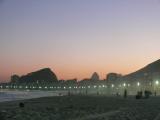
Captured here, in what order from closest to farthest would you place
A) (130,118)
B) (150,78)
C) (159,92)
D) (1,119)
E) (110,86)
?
(1,119)
(130,118)
(159,92)
(150,78)
(110,86)

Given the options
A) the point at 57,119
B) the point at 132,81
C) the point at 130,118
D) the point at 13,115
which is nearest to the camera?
the point at 13,115

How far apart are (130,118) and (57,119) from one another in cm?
716

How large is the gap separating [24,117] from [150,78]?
345 ft

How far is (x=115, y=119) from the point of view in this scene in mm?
27781

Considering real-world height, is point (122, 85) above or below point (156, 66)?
below

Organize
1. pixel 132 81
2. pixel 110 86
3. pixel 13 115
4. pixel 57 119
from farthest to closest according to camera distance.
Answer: pixel 110 86, pixel 132 81, pixel 57 119, pixel 13 115

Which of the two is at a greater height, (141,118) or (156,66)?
(156,66)

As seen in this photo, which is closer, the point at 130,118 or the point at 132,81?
the point at 130,118

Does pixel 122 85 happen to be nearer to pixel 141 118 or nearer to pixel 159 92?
pixel 159 92

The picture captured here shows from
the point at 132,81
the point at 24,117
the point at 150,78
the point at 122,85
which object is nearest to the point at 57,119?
the point at 24,117

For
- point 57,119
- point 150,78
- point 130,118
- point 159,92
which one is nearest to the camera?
point 57,119

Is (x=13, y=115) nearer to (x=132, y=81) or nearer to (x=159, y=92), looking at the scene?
(x=159, y=92)

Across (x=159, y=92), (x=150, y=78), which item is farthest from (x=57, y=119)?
(x=150, y=78)

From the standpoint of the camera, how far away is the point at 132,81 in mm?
145000
